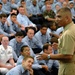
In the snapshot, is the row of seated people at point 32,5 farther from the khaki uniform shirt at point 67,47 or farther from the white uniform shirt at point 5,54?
the khaki uniform shirt at point 67,47

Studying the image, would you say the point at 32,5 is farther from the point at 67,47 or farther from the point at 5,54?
the point at 67,47

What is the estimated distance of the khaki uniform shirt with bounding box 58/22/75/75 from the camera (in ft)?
9.96

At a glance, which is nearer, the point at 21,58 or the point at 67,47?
the point at 67,47

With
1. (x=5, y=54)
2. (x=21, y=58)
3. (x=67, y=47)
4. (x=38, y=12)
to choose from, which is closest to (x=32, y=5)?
(x=38, y=12)

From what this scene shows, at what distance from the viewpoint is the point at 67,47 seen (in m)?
3.04

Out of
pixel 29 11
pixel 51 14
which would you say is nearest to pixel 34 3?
pixel 29 11

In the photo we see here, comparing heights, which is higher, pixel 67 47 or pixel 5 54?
pixel 67 47

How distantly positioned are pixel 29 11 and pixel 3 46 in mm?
3847

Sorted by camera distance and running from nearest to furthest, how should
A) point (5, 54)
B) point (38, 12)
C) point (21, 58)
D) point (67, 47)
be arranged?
point (67, 47) < point (21, 58) < point (5, 54) < point (38, 12)

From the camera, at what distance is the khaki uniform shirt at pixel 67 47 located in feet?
9.96

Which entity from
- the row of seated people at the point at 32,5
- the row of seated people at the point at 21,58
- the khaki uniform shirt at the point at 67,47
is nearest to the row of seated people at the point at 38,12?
the row of seated people at the point at 32,5

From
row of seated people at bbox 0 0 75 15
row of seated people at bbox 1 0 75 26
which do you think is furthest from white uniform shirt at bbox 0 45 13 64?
row of seated people at bbox 0 0 75 15

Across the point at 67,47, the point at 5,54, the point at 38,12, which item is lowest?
the point at 5,54

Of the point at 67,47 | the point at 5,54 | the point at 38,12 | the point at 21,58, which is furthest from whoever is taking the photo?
the point at 38,12
